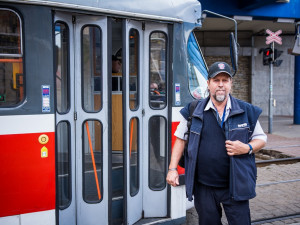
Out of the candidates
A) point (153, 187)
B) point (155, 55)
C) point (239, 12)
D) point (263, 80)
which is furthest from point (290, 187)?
point (263, 80)

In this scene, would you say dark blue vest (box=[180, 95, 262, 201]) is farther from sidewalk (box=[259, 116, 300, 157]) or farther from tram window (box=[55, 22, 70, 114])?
sidewalk (box=[259, 116, 300, 157])

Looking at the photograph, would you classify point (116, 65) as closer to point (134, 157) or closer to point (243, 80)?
point (134, 157)

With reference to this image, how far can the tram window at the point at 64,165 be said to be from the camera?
11.3 ft

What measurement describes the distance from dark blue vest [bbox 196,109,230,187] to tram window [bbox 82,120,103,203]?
1123mm

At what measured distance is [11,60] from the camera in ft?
10.0

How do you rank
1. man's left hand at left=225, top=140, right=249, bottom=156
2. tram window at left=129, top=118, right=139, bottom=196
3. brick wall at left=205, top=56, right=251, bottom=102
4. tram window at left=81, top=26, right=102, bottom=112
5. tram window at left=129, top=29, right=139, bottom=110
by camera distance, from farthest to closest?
brick wall at left=205, top=56, right=251, bottom=102 → tram window at left=129, top=118, right=139, bottom=196 → tram window at left=129, top=29, right=139, bottom=110 → tram window at left=81, top=26, right=102, bottom=112 → man's left hand at left=225, top=140, right=249, bottom=156

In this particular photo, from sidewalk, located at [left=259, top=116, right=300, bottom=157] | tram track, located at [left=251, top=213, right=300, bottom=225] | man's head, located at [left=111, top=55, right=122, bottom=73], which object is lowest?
tram track, located at [left=251, top=213, right=300, bottom=225]

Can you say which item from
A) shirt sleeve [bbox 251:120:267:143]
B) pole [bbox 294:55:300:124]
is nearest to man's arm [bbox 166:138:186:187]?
shirt sleeve [bbox 251:120:267:143]

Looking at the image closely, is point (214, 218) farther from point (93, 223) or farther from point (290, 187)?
point (290, 187)

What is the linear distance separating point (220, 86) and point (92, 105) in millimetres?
1316

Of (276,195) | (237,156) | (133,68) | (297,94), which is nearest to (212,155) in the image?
(237,156)

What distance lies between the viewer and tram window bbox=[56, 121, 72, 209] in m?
3.46

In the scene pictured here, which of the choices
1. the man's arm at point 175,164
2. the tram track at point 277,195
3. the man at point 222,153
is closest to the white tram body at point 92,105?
the man's arm at point 175,164

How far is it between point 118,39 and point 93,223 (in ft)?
6.21
